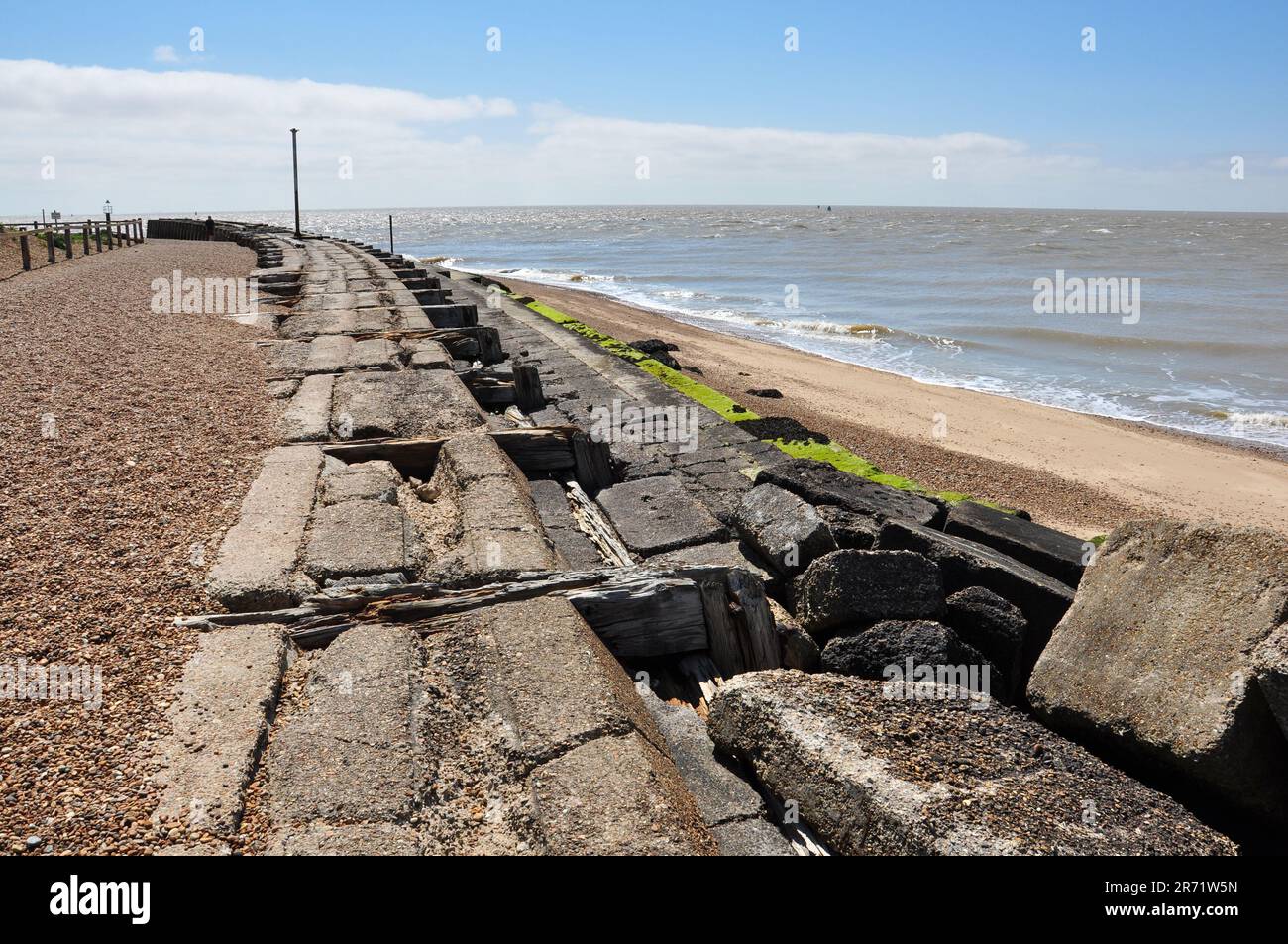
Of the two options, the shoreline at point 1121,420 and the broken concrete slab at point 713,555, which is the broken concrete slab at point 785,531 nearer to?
the broken concrete slab at point 713,555

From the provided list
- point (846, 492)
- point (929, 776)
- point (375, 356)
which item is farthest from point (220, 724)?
point (375, 356)

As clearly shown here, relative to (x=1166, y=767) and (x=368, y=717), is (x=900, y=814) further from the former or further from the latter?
(x=368, y=717)

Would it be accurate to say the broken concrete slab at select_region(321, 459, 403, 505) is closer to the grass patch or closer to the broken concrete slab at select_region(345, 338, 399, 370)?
the broken concrete slab at select_region(345, 338, 399, 370)

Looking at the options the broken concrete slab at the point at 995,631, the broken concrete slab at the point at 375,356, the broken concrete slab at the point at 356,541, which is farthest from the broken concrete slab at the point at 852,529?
the broken concrete slab at the point at 375,356

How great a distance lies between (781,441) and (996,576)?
3.24 meters

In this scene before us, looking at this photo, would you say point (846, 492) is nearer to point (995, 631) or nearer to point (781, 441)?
point (995, 631)

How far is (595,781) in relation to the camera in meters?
2.59

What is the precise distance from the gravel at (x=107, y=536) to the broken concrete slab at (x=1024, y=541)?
13.5 ft

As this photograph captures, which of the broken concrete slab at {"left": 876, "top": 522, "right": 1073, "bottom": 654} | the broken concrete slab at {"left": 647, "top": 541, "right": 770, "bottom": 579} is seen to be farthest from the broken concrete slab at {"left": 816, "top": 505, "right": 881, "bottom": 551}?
the broken concrete slab at {"left": 647, "top": 541, "right": 770, "bottom": 579}

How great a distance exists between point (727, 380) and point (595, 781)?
14.1 metres

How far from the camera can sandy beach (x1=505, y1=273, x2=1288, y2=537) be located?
10492 millimetres

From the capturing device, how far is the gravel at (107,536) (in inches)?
96.7

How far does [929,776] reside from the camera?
9.37 ft
